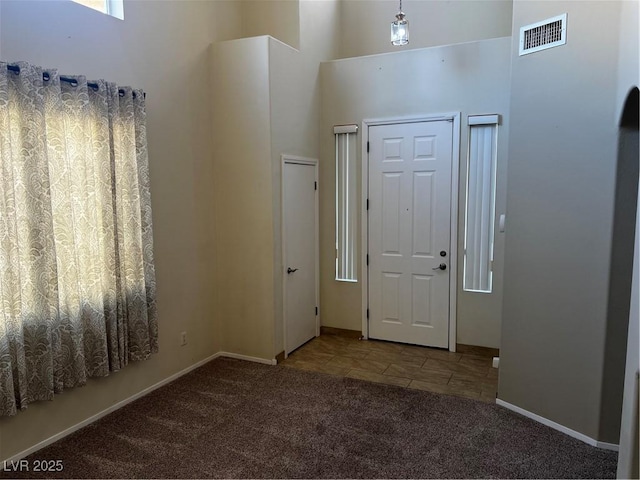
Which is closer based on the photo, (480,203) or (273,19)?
(480,203)

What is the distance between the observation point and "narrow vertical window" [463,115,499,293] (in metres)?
4.34

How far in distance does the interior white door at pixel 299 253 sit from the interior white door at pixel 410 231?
64 cm

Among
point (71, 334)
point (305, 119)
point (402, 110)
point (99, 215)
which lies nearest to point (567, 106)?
point (402, 110)

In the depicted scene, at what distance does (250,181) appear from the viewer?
425 centimetres

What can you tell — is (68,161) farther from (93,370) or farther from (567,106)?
(567,106)

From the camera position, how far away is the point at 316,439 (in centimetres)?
303

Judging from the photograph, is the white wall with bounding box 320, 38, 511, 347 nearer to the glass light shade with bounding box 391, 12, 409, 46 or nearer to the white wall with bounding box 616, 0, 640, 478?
the glass light shade with bounding box 391, 12, 409, 46

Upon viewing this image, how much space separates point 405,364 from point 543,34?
295 cm

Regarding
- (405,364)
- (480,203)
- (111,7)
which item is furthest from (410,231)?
(111,7)

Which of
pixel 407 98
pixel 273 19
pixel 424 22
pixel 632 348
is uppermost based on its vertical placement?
pixel 424 22

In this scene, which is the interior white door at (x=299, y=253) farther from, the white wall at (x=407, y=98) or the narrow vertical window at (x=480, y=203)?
the narrow vertical window at (x=480, y=203)

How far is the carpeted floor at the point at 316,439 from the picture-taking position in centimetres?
271

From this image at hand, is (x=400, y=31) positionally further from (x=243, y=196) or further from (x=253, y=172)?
(x=243, y=196)

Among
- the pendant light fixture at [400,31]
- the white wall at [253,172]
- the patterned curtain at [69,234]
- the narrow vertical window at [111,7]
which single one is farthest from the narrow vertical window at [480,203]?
the narrow vertical window at [111,7]
